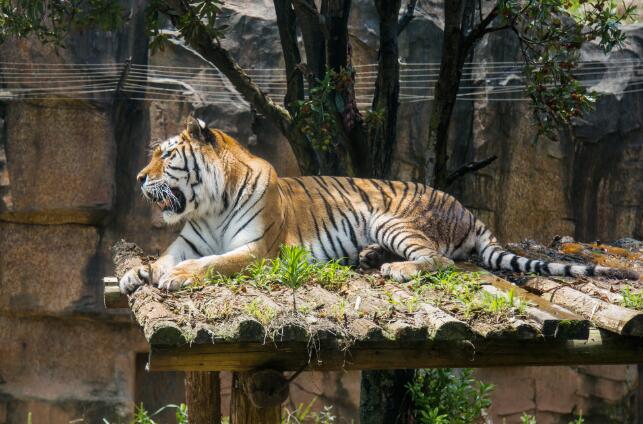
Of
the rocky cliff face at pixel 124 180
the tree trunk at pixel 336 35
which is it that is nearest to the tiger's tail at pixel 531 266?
the tree trunk at pixel 336 35

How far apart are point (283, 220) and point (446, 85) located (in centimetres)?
204

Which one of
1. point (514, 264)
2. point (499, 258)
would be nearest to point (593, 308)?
point (514, 264)

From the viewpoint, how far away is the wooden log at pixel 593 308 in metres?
4.10

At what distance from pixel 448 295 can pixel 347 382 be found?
18.5 ft

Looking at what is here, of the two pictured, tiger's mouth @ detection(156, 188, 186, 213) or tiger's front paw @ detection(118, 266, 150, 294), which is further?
tiger's mouth @ detection(156, 188, 186, 213)

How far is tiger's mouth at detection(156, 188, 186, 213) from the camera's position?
208 inches

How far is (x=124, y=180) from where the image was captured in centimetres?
951

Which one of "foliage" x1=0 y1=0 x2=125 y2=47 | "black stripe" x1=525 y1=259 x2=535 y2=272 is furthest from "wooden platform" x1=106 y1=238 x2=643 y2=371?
"foliage" x1=0 y1=0 x2=125 y2=47

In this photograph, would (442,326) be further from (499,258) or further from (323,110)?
(323,110)

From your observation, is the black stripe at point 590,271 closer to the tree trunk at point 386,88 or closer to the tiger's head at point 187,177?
the tree trunk at point 386,88

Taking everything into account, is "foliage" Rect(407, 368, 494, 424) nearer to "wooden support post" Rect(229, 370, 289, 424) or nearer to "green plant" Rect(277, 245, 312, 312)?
"green plant" Rect(277, 245, 312, 312)

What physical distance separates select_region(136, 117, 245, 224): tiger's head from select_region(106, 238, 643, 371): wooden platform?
3.12ft

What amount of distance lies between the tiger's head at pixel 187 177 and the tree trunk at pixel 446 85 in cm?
211

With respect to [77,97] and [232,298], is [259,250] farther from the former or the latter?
[77,97]
